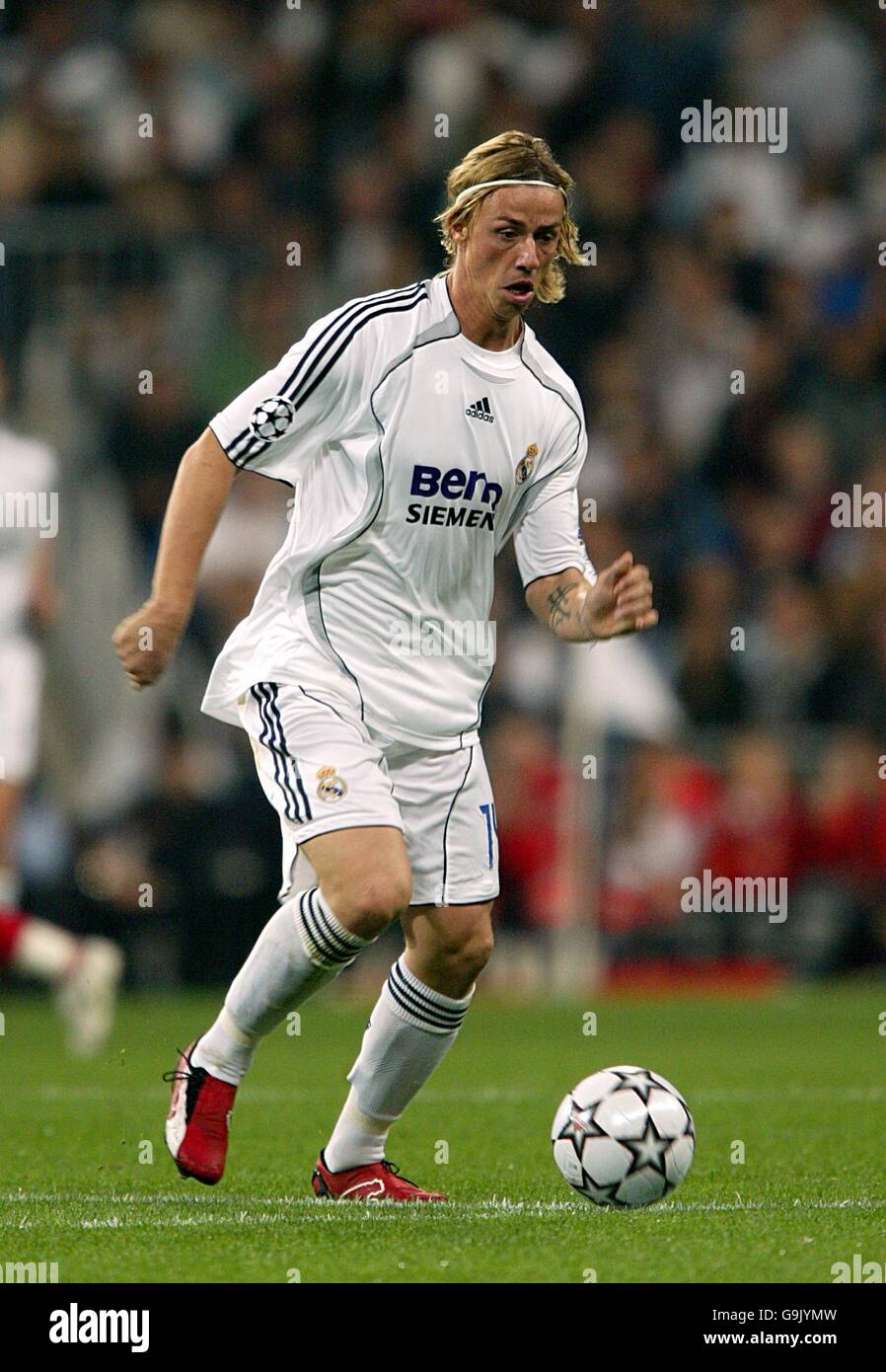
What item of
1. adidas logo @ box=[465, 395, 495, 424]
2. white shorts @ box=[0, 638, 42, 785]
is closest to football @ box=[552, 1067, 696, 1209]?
adidas logo @ box=[465, 395, 495, 424]

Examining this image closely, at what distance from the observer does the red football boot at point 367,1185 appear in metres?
5.66

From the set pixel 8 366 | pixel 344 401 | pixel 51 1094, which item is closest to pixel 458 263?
pixel 344 401

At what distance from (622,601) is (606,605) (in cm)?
6

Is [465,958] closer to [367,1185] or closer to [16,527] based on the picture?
[367,1185]

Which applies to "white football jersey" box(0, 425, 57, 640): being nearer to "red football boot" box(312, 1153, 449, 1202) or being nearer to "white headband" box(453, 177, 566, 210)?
"white headband" box(453, 177, 566, 210)

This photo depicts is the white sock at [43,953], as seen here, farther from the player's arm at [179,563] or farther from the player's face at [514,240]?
the player's face at [514,240]

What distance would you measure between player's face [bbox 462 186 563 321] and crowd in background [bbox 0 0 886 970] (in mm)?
7471

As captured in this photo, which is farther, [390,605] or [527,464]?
[527,464]

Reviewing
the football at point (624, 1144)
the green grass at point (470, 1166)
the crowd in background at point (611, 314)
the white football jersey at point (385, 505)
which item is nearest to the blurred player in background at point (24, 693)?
the green grass at point (470, 1166)

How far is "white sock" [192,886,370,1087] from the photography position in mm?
5355

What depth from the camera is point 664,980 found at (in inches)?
527

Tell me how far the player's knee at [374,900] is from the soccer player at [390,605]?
6.1 inches

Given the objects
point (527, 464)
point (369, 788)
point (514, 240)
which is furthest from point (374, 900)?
point (514, 240)

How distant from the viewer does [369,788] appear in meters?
5.39
